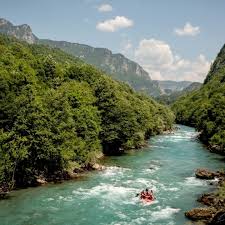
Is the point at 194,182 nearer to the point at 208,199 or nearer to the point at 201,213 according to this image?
the point at 208,199

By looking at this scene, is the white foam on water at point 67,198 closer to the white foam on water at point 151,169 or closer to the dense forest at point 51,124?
the dense forest at point 51,124

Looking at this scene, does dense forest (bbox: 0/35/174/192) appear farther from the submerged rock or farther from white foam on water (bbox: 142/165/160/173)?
the submerged rock

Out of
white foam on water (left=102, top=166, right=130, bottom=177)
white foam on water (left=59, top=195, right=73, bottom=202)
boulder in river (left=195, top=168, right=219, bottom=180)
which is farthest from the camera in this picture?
white foam on water (left=102, top=166, right=130, bottom=177)

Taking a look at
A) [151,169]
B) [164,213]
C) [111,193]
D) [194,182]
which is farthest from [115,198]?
[151,169]

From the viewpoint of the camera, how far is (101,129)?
83250 millimetres

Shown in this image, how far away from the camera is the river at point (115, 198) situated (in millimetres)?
44125

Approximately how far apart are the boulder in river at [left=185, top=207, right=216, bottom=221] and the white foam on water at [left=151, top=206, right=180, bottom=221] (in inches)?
77.4

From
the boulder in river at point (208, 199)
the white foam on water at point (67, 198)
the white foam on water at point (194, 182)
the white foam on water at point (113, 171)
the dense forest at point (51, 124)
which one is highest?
the dense forest at point (51, 124)

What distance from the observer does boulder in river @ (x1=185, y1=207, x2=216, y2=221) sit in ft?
144

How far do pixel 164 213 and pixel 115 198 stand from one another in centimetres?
814

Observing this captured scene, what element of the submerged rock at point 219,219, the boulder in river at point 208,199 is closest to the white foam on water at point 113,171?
the boulder in river at point 208,199

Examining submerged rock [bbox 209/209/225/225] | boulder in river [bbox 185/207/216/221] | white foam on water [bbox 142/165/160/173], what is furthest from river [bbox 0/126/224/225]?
submerged rock [bbox 209/209/225/225]

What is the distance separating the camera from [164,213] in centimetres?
4628

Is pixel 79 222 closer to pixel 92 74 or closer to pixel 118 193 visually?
pixel 118 193
